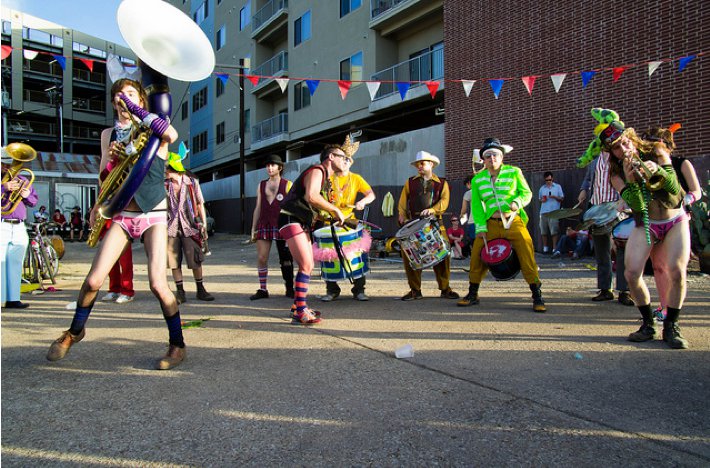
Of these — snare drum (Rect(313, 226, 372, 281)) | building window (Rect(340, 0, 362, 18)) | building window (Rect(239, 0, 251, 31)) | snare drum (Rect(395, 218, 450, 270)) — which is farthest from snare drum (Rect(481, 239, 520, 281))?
building window (Rect(239, 0, 251, 31))

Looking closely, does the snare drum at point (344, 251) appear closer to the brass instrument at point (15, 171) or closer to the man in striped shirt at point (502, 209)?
the man in striped shirt at point (502, 209)

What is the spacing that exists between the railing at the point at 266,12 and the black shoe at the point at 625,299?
27.9m

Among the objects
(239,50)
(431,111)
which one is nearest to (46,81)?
(239,50)

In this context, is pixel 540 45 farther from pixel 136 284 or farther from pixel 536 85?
pixel 136 284

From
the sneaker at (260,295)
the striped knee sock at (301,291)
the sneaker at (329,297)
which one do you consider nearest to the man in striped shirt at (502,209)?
the sneaker at (329,297)

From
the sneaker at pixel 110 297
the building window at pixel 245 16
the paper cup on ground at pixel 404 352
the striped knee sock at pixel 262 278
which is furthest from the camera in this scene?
the building window at pixel 245 16

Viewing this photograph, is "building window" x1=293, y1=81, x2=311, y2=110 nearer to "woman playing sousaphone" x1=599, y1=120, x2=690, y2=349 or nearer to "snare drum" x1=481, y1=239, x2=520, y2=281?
"snare drum" x1=481, y1=239, x2=520, y2=281

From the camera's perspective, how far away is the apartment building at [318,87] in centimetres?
1995

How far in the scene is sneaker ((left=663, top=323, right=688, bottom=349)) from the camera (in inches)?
163

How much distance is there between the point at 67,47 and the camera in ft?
167

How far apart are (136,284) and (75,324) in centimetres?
543

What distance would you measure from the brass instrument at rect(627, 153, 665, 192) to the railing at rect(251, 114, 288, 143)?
26.9 meters

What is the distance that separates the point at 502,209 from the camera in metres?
5.90

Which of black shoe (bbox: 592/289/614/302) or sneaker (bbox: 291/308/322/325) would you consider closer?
sneaker (bbox: 291/308/322/325)
